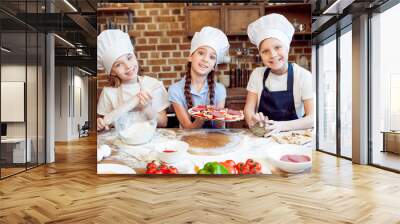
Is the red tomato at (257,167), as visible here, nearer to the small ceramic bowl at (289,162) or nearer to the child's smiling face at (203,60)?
the small ceramic bowl at (289,162)

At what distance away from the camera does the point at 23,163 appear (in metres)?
6.15

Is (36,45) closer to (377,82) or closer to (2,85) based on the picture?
(2,85)

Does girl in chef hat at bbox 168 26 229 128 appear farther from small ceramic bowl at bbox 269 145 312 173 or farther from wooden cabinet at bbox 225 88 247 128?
small ceramic bowl at bbox 269 145 312 173

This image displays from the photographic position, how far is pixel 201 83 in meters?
5.29

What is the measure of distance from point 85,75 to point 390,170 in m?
12.9

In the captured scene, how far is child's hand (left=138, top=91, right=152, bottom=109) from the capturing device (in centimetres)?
529

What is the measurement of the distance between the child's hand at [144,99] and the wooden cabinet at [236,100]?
105 centimetres

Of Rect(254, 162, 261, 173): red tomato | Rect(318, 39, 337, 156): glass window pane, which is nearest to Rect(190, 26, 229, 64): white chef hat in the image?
Rect(254, 162, 261, 173): red tomato

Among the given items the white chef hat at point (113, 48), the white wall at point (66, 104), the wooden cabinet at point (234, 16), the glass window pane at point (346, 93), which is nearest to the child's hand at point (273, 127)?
the wooden cabinet at point (234, 16)

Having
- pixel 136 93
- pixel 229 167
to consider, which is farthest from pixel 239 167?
pixel 136 93

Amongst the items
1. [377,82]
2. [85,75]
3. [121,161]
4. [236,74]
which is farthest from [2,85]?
[85,75]

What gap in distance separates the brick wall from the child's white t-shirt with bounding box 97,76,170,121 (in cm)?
10

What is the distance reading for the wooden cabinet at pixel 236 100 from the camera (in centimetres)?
527

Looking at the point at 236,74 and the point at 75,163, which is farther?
the point at 75,163
